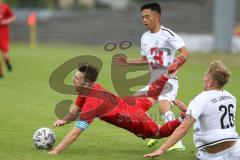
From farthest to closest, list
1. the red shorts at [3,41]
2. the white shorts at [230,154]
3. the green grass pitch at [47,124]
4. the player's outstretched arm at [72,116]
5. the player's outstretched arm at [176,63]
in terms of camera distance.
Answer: the red shorts at [3,41]
the player's outstretched arm at [176,63]
the player's outstretched arm at [72,116]
the green grass pitch at [47,124]
the white shorts at [230,154]

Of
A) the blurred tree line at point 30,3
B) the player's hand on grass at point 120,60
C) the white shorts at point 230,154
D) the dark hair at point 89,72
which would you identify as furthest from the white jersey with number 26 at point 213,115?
the blurred tree line at point 30,3

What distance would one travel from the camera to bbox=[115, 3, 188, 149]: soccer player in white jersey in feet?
34.9

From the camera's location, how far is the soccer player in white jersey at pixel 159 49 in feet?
34.9

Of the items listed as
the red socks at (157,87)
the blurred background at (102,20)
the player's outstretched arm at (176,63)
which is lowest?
the blurred background at (102,20)

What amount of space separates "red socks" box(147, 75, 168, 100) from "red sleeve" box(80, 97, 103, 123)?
1.29 meters

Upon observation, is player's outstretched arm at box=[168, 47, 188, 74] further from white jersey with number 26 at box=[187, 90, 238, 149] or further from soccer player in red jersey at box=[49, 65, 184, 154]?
white jersey with number 26 at box=[187, 90, 238, 149]

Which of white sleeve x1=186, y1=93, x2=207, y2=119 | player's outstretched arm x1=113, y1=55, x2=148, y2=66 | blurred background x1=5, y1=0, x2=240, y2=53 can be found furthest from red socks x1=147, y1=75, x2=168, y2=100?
blurred background x1=5, y1=0, x2=240, y2=53

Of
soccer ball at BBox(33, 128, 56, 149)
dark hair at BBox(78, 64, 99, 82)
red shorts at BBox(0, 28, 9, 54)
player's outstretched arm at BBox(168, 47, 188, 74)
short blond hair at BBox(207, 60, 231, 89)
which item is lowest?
red shorts at BBox(0, 28, 9, 54)

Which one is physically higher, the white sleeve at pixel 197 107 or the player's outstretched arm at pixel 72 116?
the white sleeve at pixel 197 107

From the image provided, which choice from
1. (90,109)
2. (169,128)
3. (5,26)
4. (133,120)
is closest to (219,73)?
(169,128)

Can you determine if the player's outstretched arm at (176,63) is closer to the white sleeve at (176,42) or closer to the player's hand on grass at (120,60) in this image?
the white sleeve at (176,42)

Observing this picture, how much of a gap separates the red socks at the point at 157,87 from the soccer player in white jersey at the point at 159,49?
0.29ft

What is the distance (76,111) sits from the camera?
10008 millimetres

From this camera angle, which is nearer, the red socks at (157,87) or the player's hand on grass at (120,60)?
the red socks at (157,87)
